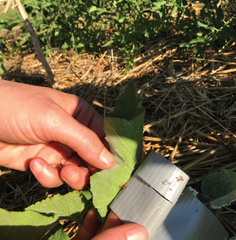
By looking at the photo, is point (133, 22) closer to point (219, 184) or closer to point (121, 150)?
point (121, 150)

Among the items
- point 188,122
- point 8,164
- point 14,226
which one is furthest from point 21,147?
point 188,122

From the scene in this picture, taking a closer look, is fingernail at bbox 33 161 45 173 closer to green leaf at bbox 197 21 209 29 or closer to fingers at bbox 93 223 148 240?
fingers at bbox 93 223 148 240

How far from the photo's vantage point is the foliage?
1.54 meters

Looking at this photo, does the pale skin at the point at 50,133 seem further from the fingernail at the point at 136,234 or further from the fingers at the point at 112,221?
the fingernail at the point at 136,234

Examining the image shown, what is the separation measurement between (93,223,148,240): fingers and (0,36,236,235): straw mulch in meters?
0.47

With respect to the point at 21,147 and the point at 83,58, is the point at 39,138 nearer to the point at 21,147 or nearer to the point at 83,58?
the point at 21,147

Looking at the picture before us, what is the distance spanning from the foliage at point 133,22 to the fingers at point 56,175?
102 centimetres

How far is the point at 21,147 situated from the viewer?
1.33 metres

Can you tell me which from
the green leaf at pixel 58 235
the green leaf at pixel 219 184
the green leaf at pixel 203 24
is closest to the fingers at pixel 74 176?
the green leaf at pixel 58 235

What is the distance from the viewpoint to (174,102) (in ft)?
5.26

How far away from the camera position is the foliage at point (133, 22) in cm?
154

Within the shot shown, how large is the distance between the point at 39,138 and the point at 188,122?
0.90m

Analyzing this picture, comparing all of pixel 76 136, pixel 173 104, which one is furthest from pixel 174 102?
pixel 76 136

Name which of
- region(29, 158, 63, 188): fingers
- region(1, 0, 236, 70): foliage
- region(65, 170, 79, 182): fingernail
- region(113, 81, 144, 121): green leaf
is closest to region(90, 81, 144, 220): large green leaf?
region(113, 81, 144, 121): green leaf
